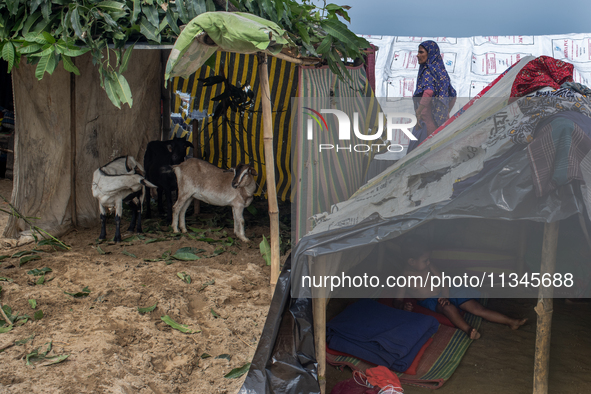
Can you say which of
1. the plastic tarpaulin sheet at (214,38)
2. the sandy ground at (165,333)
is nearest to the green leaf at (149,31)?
the plastic tarpaulin sheet at (214,38)

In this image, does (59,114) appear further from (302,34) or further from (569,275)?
(569,275)

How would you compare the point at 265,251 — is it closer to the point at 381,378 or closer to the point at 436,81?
the point at 381,378

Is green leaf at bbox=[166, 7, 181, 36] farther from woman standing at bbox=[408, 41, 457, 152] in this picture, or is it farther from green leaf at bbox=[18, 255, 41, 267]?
woman standing at bbox=[408, 41, 457, 152]

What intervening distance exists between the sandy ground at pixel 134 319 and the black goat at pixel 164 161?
89 centimetres

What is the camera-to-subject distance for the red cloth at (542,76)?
2.62 m

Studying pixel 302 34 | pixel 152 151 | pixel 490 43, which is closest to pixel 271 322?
pixel 302 34

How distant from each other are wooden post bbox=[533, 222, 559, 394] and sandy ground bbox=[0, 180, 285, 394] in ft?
5.63

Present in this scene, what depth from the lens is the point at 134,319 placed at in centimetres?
326

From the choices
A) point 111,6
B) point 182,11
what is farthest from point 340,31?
point 111,6

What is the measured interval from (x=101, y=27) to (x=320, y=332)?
9.47ft

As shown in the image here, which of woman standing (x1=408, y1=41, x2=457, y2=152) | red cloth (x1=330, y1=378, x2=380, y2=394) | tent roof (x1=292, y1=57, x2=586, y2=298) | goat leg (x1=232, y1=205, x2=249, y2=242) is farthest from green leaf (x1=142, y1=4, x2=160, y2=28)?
woman standing (x1=408, y1=41, x2=457, y2=152)

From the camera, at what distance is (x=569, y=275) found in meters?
3.09

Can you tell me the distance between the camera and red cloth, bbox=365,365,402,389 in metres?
2.50

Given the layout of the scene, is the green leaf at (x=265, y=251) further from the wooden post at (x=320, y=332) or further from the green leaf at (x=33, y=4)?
the green leaf at (x=33, y=4)
